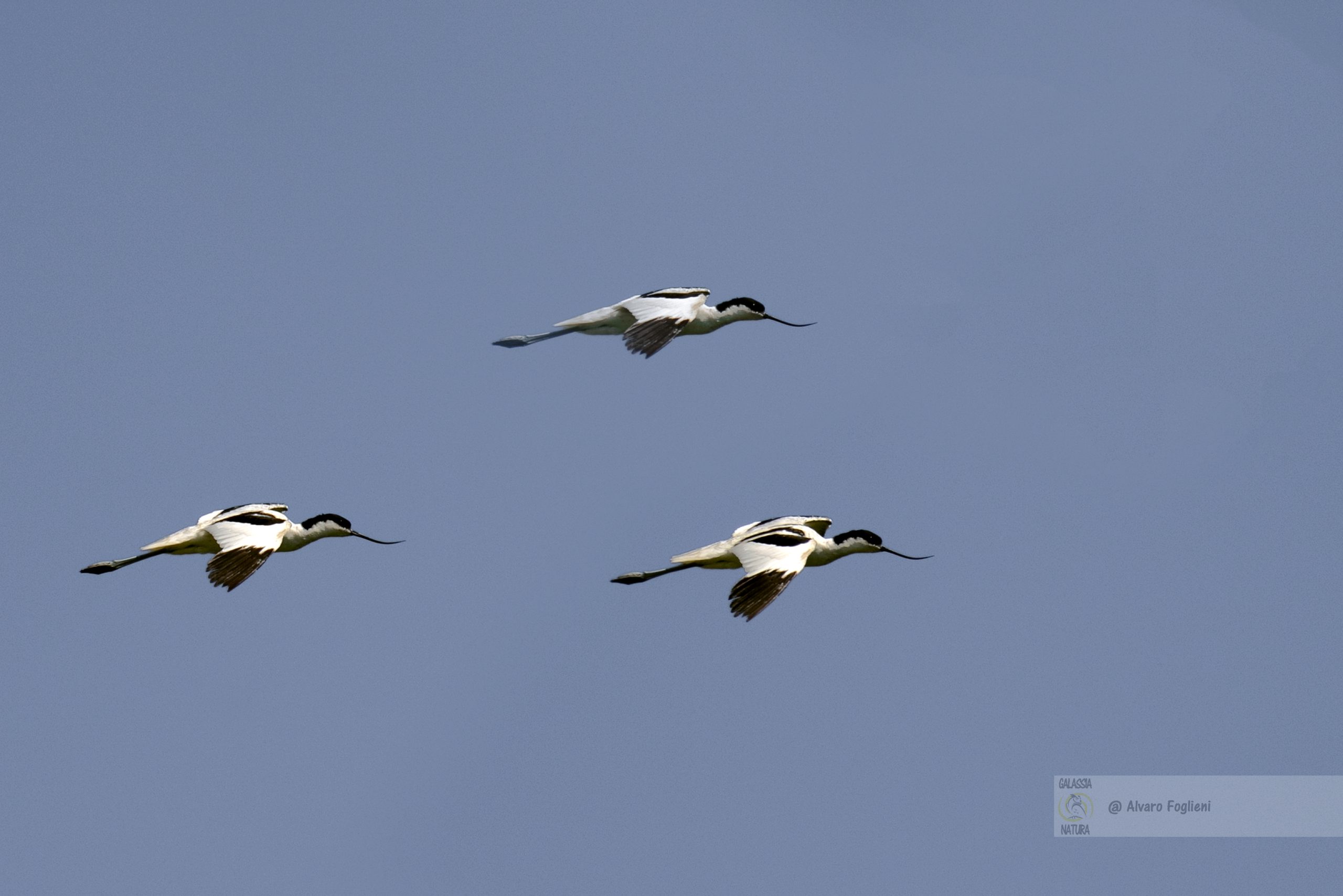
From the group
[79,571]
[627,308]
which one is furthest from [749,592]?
[79,571]

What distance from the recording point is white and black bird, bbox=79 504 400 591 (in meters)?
29.7

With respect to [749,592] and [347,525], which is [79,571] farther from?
[749,592]

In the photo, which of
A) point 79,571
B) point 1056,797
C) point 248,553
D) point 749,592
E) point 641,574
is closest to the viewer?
point 749,592

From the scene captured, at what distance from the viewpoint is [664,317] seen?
31.7 m

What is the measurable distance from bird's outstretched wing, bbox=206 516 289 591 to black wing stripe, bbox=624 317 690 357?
6.48m

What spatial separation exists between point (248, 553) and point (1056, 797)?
1828 centimetres

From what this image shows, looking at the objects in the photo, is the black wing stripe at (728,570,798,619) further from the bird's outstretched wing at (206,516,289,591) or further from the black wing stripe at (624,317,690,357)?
the bird's outstretched wing at (206,516,289,591)

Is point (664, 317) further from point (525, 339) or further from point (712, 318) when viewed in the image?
point (525, 339)

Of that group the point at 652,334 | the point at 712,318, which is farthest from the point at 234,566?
the point at 712,318

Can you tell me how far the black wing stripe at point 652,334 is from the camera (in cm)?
3019

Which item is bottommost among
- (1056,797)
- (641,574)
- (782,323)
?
(1056,797)

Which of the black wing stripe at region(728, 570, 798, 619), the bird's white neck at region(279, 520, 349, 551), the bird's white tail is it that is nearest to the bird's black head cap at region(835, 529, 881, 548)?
the black wing stripe at region(728, 570, 798, 619)

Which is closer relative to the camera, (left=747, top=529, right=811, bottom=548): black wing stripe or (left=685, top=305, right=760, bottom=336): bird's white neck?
(left=747, top=529, right=811, bottom=548): black wing stripe

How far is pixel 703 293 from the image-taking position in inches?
1300
